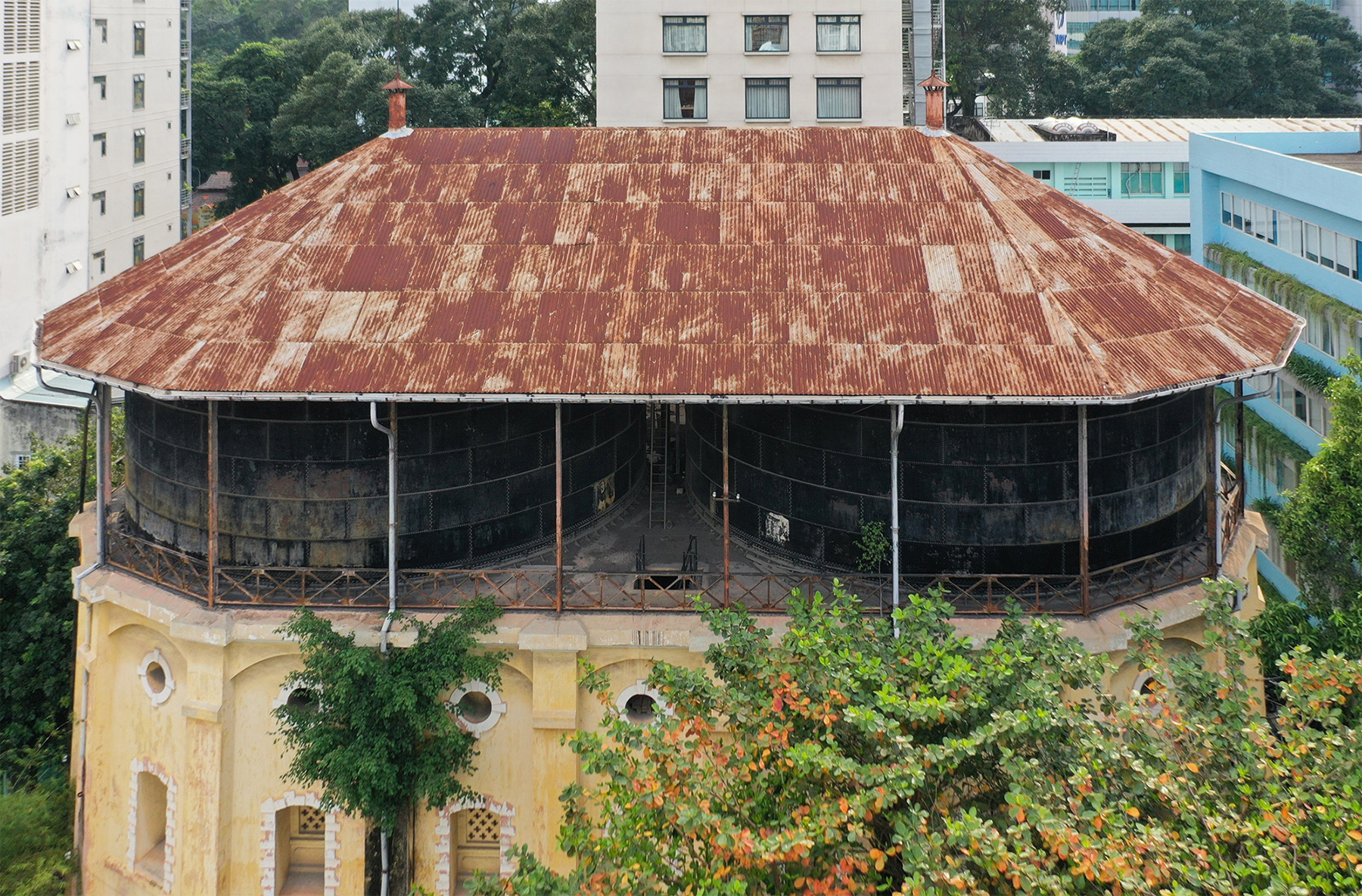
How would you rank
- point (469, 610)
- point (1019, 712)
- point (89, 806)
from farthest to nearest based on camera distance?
point (89, 806) < point (469, 610) < point (1019, 712)

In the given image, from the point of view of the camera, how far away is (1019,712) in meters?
18.5

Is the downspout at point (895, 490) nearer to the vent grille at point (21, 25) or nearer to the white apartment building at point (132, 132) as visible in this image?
the vent grille at point (21, 25)

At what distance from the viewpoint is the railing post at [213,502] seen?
82.2 ft

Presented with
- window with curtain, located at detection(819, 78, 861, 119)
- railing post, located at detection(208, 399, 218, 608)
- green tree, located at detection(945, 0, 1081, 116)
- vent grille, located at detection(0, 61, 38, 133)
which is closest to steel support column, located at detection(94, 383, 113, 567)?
railing post, located at detection(208, 399, 218, 608)

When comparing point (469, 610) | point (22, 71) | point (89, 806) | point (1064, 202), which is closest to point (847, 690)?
point (469, 610)

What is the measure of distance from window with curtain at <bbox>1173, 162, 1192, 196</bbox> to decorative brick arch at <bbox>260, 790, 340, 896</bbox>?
62.4m

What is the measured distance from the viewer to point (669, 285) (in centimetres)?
2680

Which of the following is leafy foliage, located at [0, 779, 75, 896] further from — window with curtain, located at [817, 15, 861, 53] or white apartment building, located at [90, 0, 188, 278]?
window with curtain, located at [817, 15, 861, 53]

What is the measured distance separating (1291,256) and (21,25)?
48439 millimetres

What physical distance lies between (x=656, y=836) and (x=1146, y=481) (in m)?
13.6

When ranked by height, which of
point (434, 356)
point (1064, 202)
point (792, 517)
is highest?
point (1064, 202)

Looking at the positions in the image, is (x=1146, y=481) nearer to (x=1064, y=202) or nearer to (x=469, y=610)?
(x=1064, y=202)

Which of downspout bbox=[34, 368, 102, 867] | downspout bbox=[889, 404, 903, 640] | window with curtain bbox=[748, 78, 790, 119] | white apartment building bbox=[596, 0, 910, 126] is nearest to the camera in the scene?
downspout bbox=[889, 404, 903, 640]

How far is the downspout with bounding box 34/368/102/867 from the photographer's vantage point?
27719 millimetres
